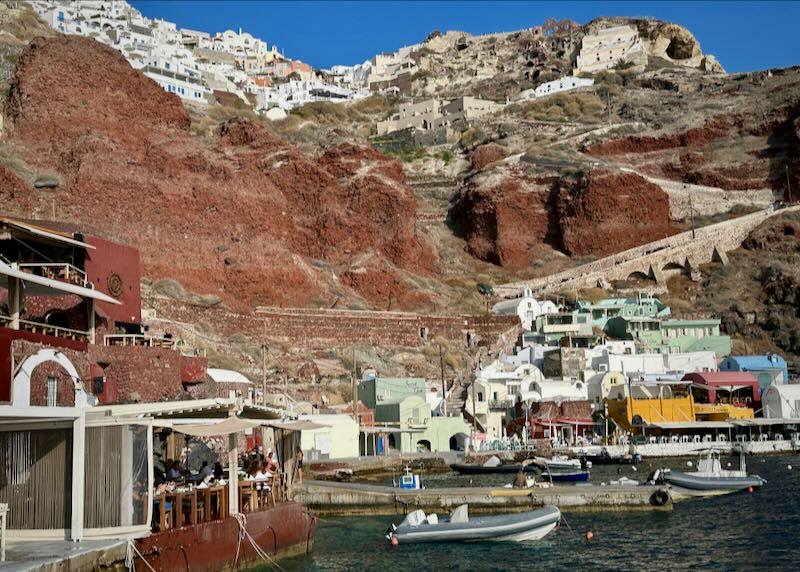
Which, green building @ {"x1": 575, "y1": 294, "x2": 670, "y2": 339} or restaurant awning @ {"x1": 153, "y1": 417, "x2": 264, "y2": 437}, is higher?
green building @ {"x1": 575, "y1": 294, "x2": 670, "y2": 339}

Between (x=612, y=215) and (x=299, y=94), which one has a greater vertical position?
(x=299, y=94)

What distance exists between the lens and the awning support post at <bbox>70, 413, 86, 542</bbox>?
18312 millimetres

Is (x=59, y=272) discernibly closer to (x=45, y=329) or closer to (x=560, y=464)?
(x=45, y=329)

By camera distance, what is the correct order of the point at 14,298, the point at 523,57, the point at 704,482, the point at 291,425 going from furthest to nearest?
the point at 523,57 → the point at 704,482 → the point at 291,425 → the point at 14,298

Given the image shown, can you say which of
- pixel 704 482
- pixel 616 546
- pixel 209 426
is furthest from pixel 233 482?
pixel 704 482

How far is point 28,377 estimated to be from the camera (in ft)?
65.8

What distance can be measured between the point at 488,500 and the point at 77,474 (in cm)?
1783

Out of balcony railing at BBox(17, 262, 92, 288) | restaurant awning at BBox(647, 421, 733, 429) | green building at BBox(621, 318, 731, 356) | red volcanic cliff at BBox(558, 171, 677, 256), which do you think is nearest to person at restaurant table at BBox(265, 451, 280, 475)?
balcony railing at BBox(17, 262, 92, 288)

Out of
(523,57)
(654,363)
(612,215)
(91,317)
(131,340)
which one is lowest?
(131,340)

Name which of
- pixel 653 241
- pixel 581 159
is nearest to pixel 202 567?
pixel 653 241

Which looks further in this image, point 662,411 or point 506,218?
point 506,218

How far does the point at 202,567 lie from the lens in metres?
19.8

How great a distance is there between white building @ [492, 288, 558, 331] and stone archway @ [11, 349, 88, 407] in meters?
57.5

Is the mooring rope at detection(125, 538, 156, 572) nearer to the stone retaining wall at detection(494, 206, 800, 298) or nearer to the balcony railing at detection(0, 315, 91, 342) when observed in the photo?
the balcony railing at detection(0, 315, 91, 342)
